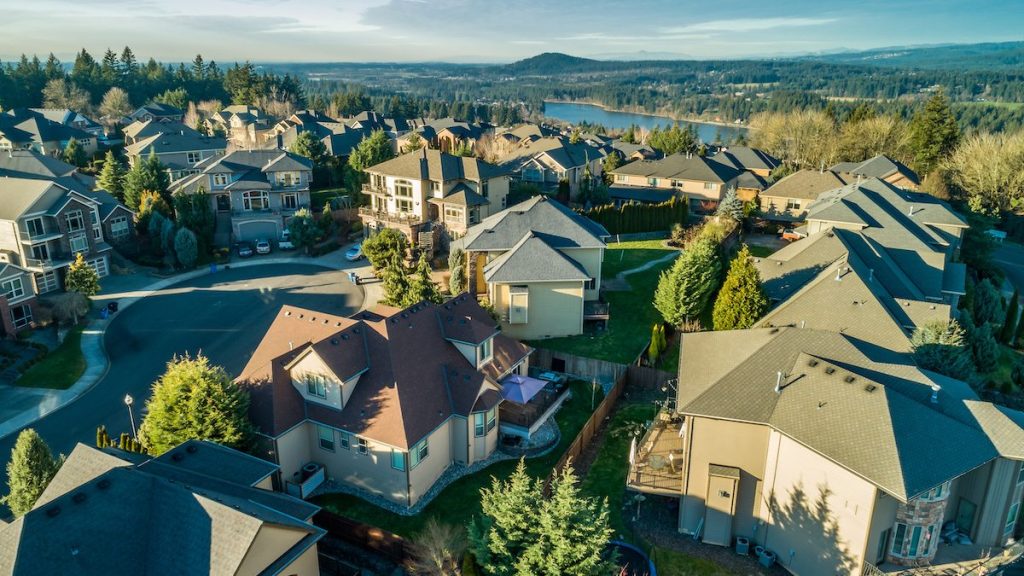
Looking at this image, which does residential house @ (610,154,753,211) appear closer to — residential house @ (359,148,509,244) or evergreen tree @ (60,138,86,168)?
residential house @ (359,148,509,244)

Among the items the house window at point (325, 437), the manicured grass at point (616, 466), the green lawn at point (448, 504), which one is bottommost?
the green lawn at point (448, 504)

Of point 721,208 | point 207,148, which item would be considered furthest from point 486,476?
point 207,148

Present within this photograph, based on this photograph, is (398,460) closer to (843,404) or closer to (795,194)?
(843,404)

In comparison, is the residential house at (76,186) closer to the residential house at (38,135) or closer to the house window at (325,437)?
the residential house at (38,135)

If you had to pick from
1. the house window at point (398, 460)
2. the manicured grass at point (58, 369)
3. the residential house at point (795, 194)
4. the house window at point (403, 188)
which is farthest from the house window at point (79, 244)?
the residential house at point (795, 194)

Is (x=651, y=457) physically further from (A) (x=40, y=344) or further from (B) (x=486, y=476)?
(A) (x=40, y=344)

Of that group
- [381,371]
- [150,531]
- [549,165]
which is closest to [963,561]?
[381,371]

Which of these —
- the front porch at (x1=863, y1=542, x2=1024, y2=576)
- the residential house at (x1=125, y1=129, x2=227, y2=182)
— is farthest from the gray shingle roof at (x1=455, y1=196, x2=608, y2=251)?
the residential house at (x1=125, y1=129, x2=227, y2=182)
